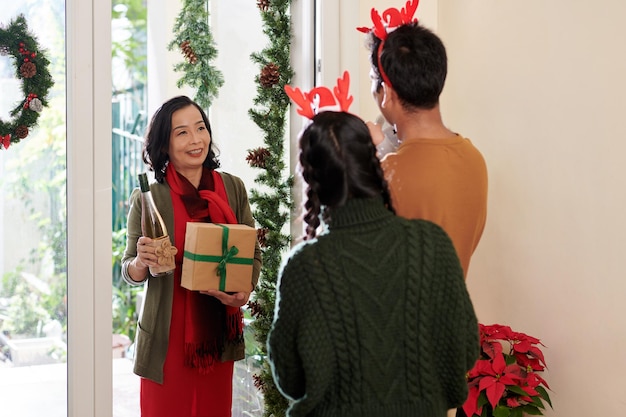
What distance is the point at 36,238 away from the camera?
2.39 metres

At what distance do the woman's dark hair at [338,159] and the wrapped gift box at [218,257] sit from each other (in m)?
0.70

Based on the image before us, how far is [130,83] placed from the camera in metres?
2.54

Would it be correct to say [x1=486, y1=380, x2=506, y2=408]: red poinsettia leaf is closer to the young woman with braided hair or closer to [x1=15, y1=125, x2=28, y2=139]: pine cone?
the young woman with braided hair

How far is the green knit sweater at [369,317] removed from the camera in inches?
55.8

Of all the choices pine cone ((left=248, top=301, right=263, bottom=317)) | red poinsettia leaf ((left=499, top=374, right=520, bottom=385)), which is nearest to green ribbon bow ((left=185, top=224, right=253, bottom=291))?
pine cone ((left=248, top=301, right=263, bottom=317))

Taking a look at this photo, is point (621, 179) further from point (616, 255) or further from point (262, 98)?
point (262, 98)

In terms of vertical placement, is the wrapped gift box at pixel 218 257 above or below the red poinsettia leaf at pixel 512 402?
above

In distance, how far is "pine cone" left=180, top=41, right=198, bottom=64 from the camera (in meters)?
2.50

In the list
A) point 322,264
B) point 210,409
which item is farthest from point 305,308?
point 210,409

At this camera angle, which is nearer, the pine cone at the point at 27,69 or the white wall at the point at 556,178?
the white wall at the point at 556,178

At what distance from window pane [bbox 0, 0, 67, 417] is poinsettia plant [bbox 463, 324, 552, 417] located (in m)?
1.39

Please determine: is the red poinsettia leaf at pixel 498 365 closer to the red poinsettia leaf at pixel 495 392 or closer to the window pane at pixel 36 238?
the red poinsettia leaf at pixel 495 392

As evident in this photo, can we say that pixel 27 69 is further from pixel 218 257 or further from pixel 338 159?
pixel 338 159

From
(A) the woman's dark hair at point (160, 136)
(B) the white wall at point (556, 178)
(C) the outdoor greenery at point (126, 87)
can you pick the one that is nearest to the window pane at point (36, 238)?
(C) the outdoor greenery at point (126, 87)
